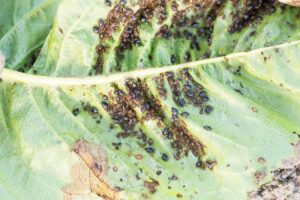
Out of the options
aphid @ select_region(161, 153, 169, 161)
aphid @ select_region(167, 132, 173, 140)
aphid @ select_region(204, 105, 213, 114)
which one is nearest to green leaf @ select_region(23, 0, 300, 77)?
aphid @ select_region(204, 105, 213, 114)

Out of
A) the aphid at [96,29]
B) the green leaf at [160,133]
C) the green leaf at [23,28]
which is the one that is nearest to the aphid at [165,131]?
the green leaf at [160,133]

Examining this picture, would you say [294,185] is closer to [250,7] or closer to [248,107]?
[248,107]

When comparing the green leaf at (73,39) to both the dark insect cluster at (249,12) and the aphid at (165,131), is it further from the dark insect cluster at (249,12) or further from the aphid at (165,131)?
the dark insect cluster at (249,12)

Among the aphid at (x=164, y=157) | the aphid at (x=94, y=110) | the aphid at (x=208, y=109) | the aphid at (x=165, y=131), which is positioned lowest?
the aphid at (x=164, y=157)

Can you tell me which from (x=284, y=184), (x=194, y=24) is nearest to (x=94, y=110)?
(x=194, y=24)

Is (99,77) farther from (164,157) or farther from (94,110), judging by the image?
(164,157)

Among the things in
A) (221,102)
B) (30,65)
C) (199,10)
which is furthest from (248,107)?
(30,65)
